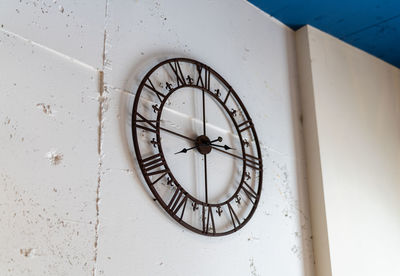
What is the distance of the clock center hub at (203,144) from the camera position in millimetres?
1753

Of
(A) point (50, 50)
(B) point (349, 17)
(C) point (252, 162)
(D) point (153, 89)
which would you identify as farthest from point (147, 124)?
(B) point (349, 17)

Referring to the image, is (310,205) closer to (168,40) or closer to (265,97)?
(265,97)

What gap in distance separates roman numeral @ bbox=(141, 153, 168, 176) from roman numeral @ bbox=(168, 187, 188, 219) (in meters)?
0.09

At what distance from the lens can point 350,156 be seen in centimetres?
234

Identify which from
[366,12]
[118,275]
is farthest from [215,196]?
[366,12]

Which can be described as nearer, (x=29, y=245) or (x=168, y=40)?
(x=29, y=245)

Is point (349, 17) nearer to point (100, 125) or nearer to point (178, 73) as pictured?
point (178, 73)

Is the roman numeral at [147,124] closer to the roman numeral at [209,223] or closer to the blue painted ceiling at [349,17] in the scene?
the roman numeral at [209,223]

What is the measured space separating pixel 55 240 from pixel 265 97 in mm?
1197

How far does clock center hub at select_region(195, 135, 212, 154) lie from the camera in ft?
5.75

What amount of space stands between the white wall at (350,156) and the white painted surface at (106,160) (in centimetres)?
13

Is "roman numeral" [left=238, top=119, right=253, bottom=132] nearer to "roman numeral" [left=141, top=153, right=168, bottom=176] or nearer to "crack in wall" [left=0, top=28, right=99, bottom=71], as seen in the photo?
"roman numeral" [left=141, top=153, right=168, bottom=176]

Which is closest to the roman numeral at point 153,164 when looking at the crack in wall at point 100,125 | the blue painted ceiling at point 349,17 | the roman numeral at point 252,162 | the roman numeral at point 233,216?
the crack in wall at point 100,125

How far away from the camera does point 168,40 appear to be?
6.10 ft
